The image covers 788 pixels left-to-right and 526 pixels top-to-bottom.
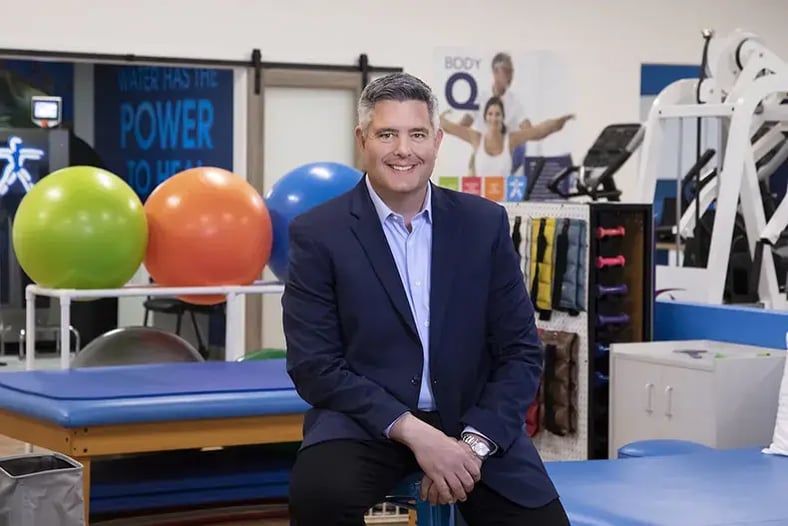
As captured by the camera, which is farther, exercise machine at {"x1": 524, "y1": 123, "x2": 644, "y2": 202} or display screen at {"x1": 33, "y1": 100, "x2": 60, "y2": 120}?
display screen at {"x1": 33, "y1": 100, "x2": 60, "y2": 120}

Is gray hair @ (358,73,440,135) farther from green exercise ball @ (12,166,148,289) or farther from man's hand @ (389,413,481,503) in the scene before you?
green exercise ball @ (12,166,148,289)

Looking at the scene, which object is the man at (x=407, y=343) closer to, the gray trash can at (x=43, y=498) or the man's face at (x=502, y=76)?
the gray trash can at (x=43, y=498)

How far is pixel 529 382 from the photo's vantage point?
2660 millimetres

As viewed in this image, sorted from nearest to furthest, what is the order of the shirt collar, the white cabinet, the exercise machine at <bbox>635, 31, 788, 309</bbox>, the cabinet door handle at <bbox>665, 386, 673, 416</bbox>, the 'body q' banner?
the shirt collar, the white cabinet, the cabinet door handle at <bbox>665, 386, 673, 416</bbox>, the exercise machine at <bbox>635, 31, 788, 309</bbox>, the 'body q' banner

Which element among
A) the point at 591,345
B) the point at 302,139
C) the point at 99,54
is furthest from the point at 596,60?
the point at 591,345

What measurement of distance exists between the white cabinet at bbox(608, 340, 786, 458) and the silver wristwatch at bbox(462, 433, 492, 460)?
2.19 meters

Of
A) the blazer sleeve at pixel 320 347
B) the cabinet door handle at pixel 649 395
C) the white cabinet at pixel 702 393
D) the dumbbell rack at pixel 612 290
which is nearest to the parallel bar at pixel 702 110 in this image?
the dumbbell rack at pixel 612 290

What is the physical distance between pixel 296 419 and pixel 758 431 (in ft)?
5.38

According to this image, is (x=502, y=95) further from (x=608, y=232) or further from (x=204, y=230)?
(x=204, y=230)

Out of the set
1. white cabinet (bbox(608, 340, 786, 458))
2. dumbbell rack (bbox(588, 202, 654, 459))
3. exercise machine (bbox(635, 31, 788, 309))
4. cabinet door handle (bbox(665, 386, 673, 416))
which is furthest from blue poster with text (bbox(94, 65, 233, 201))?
cabinet door handle (bbox(665, 386, 673, 416))

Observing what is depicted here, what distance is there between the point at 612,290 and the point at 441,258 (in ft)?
8.82

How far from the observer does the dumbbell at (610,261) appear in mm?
5180

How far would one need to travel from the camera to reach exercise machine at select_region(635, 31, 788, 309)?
5.90 metres

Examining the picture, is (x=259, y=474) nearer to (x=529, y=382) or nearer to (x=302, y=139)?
(x=529, y=382)
